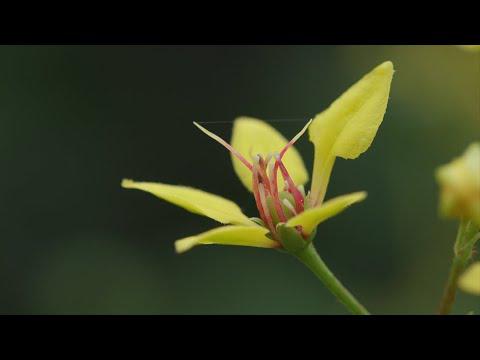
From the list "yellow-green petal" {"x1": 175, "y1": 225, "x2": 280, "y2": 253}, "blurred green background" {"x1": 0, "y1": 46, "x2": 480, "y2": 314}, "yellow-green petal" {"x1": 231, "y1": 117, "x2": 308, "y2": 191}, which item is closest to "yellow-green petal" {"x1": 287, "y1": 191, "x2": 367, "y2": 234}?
"yellow-green petal" {"x1": 175, "y1": 225, "x2": 280, "y2": 253}

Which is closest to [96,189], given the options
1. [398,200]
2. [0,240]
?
[0,240]

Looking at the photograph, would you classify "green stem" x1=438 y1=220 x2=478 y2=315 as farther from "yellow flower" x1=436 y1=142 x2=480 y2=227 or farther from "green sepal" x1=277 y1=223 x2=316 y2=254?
"yellow flower" x1=436 y1=142 x2=480 y2=227

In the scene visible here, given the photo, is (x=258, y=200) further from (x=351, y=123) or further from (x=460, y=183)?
(x=460, y=183)

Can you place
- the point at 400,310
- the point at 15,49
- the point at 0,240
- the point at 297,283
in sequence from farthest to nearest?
the point at 15,49, the point at 0,240, the point at 297,283, the point at 400,310

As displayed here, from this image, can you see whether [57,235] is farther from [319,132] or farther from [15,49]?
[319,132]

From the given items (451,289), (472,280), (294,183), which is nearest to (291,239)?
(294,183)
